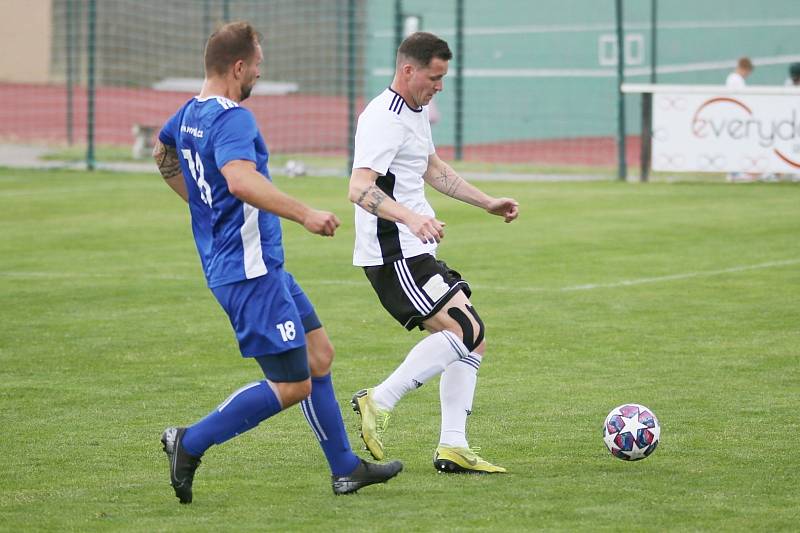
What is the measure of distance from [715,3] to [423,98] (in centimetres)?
2738

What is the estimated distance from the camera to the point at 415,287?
631 cm

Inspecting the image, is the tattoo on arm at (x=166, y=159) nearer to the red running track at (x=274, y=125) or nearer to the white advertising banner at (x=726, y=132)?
the white advertising banner at (x=726, y=132)

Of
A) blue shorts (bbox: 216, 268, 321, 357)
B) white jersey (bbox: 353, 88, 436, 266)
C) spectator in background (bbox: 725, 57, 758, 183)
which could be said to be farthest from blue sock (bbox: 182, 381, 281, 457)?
spectator in background (bbox: 725, 57, 758, 183)

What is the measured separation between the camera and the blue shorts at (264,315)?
5363 millimetres

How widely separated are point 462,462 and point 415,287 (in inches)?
33.1

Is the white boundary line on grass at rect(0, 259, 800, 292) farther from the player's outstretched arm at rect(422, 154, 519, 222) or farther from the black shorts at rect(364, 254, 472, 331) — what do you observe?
the black shorts at rect(364, 254, 472, 331)

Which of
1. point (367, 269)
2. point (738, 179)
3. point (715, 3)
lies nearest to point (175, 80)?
point (715, 3)

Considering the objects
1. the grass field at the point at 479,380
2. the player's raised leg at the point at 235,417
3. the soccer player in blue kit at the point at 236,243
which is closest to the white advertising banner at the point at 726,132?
the grass field at the point at 479,380

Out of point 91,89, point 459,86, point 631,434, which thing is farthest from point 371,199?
point 91,89

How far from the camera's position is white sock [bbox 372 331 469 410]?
625cm

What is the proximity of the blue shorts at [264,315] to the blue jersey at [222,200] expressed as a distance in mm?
47

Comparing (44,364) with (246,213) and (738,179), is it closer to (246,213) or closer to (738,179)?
(246,213)

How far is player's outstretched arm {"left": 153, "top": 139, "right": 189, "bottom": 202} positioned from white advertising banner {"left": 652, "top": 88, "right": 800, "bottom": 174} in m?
15.8

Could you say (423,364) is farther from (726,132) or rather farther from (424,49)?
(726,132)
